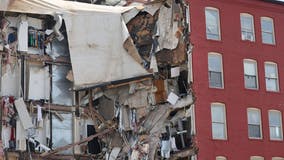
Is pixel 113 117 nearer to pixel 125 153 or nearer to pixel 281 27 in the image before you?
pixel 125 153

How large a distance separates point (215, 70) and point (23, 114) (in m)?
17.8

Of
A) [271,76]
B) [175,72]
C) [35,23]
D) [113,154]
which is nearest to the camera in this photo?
[113,154]

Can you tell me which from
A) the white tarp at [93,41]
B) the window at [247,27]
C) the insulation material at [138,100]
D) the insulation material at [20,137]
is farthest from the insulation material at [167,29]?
the window at [247,27]

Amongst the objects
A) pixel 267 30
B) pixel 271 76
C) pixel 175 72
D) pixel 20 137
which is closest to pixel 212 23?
pixel 267 30

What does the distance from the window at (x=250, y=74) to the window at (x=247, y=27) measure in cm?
171

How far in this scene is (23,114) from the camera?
2317 cm

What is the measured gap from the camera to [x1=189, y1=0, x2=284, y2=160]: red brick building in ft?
121

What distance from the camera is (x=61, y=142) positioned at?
79.8 feet

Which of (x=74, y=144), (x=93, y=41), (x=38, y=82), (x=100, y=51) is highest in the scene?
(x=93, y=41)

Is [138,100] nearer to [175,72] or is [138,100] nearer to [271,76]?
[175,72]

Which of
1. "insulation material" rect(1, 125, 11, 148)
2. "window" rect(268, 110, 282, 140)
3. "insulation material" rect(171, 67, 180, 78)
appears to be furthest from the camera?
"window" rect(268, 110, 282, 140)

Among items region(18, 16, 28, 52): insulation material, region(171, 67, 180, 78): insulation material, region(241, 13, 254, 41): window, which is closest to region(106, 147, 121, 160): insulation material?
region(171, 67, 180, 78): insulation material

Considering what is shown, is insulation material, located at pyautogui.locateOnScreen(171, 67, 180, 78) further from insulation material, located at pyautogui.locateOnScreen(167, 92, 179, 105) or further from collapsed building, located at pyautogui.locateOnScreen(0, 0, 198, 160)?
insulation material, located at pyautogui.locateOnScreen(167, 92, 179, 105)

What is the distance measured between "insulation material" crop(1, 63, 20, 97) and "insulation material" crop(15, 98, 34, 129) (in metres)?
0.59
